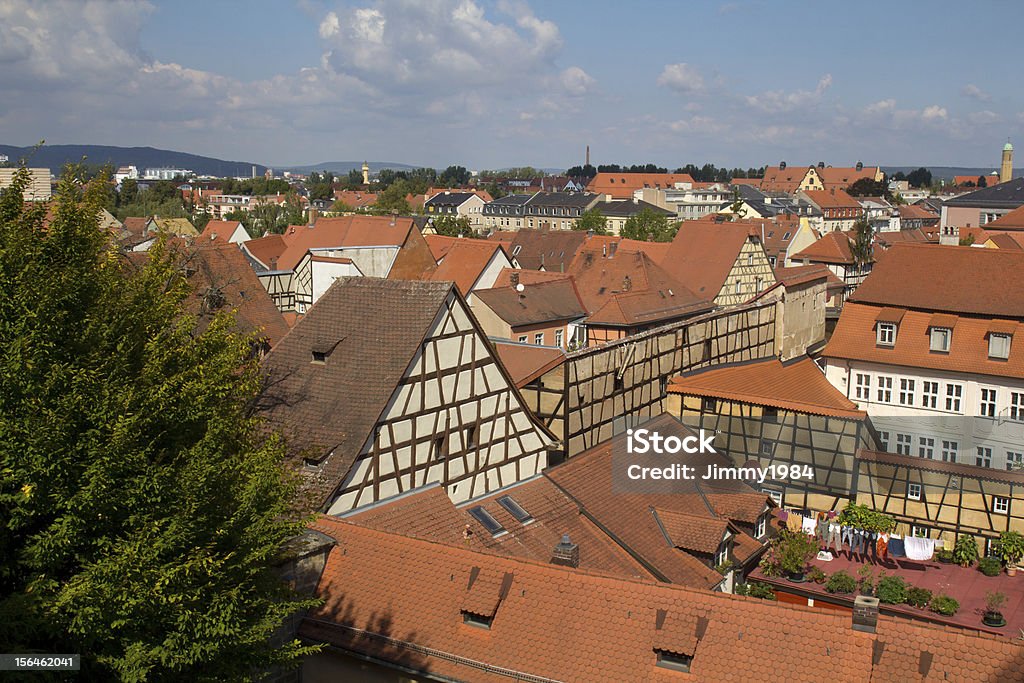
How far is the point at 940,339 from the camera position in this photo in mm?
34969

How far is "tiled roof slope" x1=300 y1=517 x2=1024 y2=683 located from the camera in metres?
12.3

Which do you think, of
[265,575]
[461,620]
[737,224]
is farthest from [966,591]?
[737,224]

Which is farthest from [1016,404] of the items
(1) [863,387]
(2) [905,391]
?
(1) [863,387]

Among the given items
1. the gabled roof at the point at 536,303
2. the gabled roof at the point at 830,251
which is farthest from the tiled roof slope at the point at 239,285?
the gabled roof at the point at 830,251

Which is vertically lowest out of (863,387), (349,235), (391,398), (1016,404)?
(863,387)

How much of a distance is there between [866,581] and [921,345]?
15.8 meters

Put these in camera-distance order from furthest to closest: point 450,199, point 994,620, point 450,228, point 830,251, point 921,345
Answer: point 450,199 → point 450,228 → point 830,251 → point 921,345 → point 994,620

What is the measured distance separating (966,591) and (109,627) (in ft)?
70.0

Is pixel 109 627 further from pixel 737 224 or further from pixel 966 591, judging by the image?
pixel 737 224

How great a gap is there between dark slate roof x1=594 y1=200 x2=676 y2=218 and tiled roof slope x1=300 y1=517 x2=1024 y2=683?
104272 millimetres

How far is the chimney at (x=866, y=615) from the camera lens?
492 inches

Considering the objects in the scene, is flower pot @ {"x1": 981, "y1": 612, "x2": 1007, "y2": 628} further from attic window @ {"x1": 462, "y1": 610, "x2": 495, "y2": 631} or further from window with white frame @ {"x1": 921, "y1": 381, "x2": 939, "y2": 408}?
window with white frame @ {"x1": 921, "y1": 381, "x2": 939, "y2": 408}

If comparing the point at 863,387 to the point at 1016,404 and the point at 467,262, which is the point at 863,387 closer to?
the point at 1016,404

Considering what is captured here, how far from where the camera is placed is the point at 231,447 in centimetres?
1243
